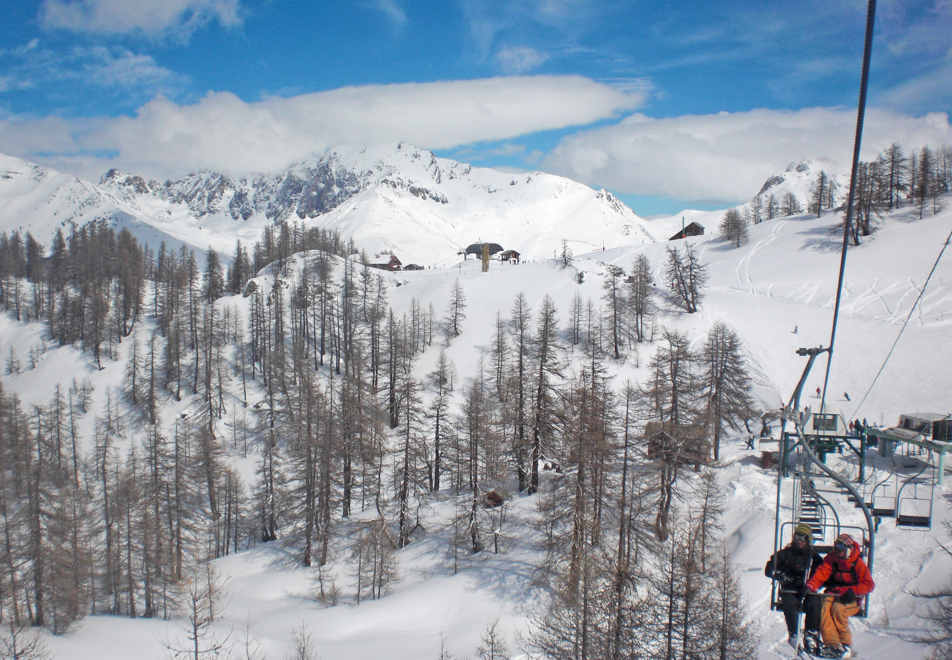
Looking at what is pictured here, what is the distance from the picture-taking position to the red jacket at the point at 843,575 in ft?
28.0

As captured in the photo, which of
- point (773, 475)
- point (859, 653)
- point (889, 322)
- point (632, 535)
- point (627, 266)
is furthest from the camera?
point (627, 266)

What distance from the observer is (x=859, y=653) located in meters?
14.8

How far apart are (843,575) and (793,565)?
0.73m

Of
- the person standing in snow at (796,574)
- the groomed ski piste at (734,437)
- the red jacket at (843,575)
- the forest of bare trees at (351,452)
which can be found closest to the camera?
the red jacket at (843,575)

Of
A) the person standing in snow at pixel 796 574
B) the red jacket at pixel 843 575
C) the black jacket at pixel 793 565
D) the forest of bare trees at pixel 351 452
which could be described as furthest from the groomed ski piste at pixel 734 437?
the red jacket at pixel 843 575

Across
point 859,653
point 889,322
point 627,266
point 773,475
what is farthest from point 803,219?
point 859,653

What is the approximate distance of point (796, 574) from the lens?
9102 millimetres

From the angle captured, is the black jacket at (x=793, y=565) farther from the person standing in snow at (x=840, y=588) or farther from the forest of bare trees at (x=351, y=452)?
the forest of bare trees at (x=351, y=452)

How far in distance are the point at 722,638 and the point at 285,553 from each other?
30.7 m

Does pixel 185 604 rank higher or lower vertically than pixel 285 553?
lower

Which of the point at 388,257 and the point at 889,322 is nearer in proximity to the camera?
the point at 889,322

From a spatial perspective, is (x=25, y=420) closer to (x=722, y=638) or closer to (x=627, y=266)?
(x=722, y=638)

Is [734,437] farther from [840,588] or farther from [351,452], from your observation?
[840,588]

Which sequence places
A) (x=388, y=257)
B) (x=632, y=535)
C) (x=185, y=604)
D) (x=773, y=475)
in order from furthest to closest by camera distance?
(x=388, y=257) < (x=185, y=604) < (x=773, y=475) < (x=632, y=535)
